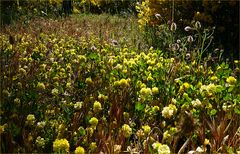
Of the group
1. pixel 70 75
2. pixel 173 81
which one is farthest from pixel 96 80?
pixel 173 81

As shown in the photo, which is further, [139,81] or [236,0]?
[236,0]

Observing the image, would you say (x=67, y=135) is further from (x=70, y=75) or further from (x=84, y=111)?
(x=70, y=75)

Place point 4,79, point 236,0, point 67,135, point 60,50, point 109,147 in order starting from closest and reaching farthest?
point 109,147, point 67,135, point 4,79, point 60,50, point 236,0

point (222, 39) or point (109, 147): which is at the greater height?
point (109, 147)

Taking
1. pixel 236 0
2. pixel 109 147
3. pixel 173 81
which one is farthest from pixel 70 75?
pixel 236 0

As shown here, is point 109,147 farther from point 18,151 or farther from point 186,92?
point 186,92

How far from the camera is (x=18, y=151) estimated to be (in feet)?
6.51

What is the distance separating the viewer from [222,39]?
22.6 ft

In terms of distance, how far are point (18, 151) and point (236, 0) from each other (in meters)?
5.15

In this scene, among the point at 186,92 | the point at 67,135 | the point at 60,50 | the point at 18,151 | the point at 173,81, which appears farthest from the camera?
the point at 60,50

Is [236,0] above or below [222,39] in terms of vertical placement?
Result: above

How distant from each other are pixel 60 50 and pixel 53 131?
2676mm

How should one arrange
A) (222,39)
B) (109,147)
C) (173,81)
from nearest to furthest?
(109,147) < (173,81) < (222,39)

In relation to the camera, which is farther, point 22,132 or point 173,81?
point 173,81
